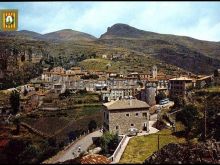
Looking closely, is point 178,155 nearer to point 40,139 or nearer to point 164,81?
point 40,139

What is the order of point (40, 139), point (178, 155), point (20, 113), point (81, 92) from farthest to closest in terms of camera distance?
point (81, 92), point (20, 113), point (40, 139), point (178, 155)

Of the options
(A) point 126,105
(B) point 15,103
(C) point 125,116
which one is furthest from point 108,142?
(B) point 15,103

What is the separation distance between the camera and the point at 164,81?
317 feet

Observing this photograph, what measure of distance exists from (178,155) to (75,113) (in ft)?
183

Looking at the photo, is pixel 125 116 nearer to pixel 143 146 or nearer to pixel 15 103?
pixel 143 146

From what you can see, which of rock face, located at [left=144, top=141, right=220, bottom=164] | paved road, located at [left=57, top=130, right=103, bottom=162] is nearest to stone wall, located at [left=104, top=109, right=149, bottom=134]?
paved road, located at [left=57, top=130, right=103, bottom=162]

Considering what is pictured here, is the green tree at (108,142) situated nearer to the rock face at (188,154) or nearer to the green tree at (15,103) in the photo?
the rock face at (188,154)

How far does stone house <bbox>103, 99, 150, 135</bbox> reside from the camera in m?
40.9

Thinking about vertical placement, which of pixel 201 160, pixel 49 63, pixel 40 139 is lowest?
pixel 40 139

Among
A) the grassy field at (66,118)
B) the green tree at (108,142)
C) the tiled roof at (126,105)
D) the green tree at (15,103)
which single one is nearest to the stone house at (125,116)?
the tiled roof at (126,105)

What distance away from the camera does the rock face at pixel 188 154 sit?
1894cm

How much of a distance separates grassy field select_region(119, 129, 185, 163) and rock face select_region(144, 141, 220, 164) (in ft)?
25.2

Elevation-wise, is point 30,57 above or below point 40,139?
above

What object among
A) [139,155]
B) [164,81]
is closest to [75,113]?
[164,81]
